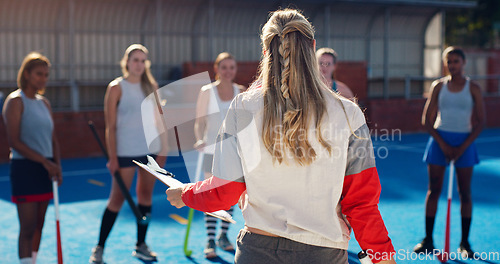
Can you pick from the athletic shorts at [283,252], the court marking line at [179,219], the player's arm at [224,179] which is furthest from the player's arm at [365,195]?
the court marking line at [179,219]

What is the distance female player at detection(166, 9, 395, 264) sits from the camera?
2082 millimetres

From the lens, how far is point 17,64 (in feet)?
47.8

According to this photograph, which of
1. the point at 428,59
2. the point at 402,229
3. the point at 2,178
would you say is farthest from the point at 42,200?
the point at 428,59

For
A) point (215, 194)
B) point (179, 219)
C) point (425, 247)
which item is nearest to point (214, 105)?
point (179, 219)

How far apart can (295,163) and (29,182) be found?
10.0ft

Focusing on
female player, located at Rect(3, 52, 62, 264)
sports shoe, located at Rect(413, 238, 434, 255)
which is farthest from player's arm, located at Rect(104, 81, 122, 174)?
sports shoe, located at Rect(413, 238, 434, 255)

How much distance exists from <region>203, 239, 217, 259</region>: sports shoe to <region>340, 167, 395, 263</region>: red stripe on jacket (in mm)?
3406

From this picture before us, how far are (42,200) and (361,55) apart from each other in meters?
17.3

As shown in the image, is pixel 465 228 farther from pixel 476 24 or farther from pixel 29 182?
pixel 476 24

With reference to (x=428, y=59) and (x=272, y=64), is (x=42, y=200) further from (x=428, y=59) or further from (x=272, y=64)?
(x=428, y=59)

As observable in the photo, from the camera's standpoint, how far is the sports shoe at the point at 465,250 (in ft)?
17.6

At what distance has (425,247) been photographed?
5.50 metres

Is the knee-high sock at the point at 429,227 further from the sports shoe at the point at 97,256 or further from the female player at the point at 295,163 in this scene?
the female player at the point at 295,163

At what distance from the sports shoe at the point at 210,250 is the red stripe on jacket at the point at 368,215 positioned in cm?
341
